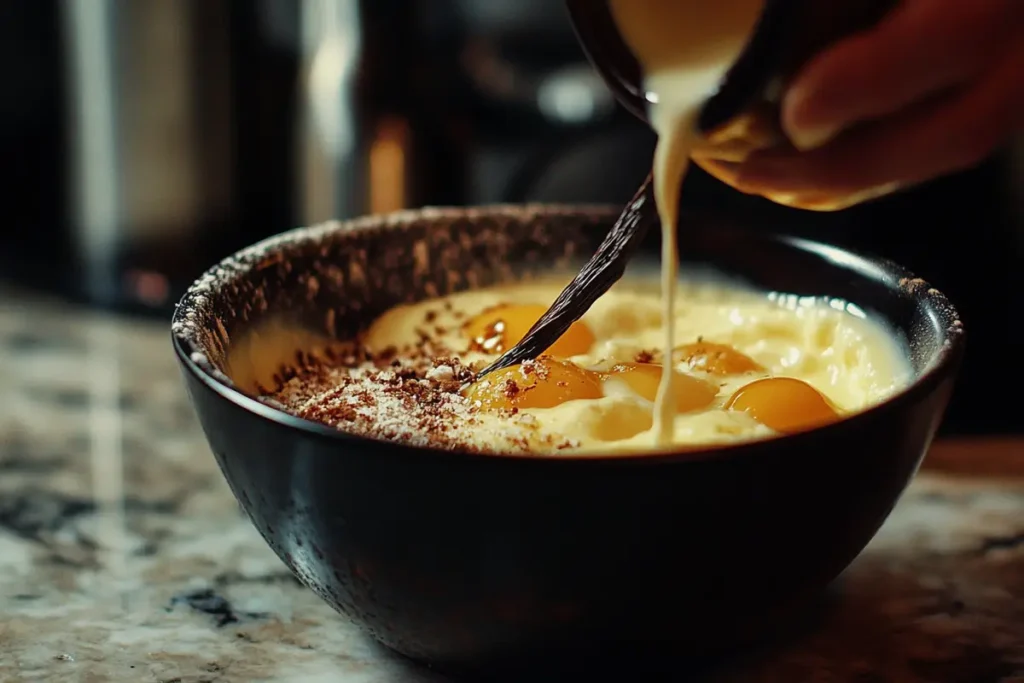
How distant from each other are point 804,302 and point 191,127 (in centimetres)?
115

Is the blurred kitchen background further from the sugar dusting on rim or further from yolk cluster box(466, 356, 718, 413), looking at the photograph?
yolk cluster box(466, 356, 718, 413)

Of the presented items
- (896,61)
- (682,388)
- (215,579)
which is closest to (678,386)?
(682,388)

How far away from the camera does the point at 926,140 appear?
0.76 m

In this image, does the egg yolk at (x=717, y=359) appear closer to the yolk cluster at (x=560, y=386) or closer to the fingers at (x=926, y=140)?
the yolk cluster at (x=560, y=386)

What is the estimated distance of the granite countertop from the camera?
2.83 feet

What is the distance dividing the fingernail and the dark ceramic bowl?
17 centimetres

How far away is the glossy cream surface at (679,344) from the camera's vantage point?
0.85 m

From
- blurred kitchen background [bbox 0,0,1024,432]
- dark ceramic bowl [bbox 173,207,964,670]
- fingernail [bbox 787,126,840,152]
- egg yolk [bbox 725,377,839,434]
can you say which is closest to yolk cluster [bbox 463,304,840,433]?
egg yolk [bbox 725,377,839,434]

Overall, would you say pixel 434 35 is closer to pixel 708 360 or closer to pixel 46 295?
pixel 46 295

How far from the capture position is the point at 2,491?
1.16 meters

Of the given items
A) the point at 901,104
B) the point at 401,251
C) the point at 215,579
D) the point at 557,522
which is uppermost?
the point at 901,104

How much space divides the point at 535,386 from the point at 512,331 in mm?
194

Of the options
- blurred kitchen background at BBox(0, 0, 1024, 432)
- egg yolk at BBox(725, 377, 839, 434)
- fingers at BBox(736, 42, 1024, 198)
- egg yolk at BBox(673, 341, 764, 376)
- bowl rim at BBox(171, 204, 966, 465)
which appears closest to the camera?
bowl rim at BBox(171, 204, 966, 465)

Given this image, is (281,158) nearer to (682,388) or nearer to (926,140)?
(682,388)
